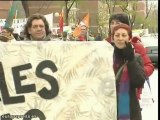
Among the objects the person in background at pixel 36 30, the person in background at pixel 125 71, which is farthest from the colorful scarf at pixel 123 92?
the person in background at pixel 36 30

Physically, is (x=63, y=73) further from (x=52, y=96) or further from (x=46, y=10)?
(x=46, y=10)

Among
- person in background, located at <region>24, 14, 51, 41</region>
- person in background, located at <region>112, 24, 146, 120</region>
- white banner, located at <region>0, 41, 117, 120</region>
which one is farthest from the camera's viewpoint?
person in background, located at <region>24, 14, 51, 41</region>

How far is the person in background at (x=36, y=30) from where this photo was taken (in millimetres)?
4727

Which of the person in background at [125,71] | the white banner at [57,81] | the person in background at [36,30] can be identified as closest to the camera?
the white banner at [57,81]

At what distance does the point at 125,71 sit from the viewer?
421 cm

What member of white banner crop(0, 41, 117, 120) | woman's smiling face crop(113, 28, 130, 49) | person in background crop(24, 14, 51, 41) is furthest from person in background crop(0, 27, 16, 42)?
woman's smiling face crop(113, 28, 130, 49)

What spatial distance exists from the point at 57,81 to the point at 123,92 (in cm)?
58

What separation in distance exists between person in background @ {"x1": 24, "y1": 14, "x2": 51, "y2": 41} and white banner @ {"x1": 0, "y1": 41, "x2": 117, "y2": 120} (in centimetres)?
63

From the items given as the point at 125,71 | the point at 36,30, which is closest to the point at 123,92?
the point at 125,71

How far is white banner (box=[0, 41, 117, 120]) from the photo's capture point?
4004 millimetres

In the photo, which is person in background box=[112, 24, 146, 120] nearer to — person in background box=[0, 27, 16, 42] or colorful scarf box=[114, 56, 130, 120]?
colorful scarf box=[114, 56, 130, 120]

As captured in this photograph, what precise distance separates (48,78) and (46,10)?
52.0m

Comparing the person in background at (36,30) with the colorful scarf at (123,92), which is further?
the person in background at (36,30)

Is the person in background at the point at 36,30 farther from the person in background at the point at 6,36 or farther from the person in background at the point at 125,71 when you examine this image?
the person in background at the point at 125,71
